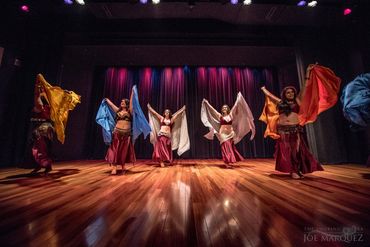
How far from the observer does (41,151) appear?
111 inches

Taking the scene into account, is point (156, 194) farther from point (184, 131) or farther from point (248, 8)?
point (248, 8)

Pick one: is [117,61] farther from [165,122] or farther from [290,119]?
[290,119]

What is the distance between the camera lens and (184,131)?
499cm

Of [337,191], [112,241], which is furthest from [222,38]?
[112,241]

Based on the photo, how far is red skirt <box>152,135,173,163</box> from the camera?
441cm

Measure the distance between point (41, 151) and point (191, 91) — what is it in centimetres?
565

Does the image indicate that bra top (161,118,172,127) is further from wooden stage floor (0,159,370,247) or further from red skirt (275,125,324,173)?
wooden stage floor (0,159,370,247)

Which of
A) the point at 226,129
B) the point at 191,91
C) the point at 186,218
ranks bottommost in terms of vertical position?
the point at 186,218

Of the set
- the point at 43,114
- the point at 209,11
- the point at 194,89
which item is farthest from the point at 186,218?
the point at 194,89

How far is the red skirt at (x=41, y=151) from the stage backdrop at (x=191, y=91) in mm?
3980

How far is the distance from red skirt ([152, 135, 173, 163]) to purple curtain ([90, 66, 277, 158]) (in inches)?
93.4

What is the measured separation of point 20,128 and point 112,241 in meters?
5.34

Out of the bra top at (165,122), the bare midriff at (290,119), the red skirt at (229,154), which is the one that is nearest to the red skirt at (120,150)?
the bra top at (165,122)

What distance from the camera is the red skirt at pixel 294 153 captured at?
2.54 metres
